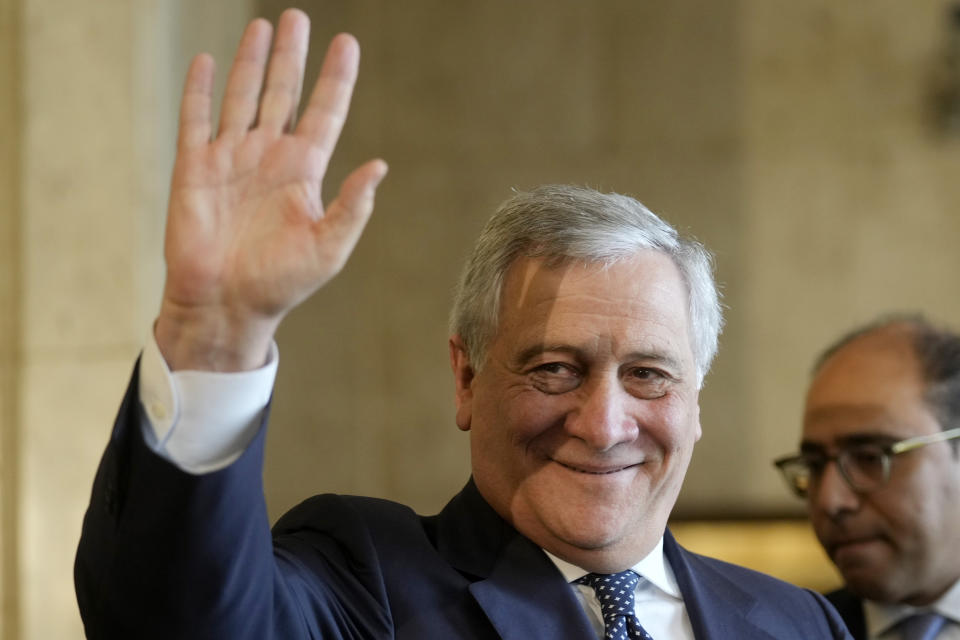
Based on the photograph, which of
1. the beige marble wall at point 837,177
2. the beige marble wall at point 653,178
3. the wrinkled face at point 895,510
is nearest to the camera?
the wrinkled face at point 895,510

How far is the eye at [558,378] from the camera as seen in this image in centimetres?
205

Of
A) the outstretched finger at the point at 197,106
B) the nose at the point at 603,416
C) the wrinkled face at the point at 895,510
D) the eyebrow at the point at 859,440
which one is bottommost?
the wrinkled face at the point at 895,510

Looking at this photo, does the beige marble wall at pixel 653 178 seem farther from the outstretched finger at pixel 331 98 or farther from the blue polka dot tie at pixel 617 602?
the outstretched finger at pixel 331 98

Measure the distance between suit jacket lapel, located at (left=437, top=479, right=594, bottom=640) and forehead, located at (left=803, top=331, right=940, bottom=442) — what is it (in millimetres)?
1386

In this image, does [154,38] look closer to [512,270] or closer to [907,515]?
[512,270]

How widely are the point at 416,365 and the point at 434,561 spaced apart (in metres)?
3.55

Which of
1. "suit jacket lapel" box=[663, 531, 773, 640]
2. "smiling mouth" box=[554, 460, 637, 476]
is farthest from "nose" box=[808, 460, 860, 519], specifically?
"smiling mouth" box=[554, 460, 637, 476]

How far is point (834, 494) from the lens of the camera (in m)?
3.11

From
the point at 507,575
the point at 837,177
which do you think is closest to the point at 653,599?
the point at 507,575

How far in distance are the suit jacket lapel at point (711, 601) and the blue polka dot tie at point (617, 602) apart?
129 mm

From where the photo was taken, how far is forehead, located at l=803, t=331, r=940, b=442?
3.15 m

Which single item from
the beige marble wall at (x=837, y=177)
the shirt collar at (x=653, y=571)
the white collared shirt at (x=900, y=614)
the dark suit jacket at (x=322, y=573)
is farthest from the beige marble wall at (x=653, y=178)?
the shirt collar at (x=653, y=571)

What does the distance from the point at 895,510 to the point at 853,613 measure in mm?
319

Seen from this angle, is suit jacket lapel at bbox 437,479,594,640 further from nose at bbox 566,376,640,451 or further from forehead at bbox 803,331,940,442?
forehead at bbox 803,331,940,442
